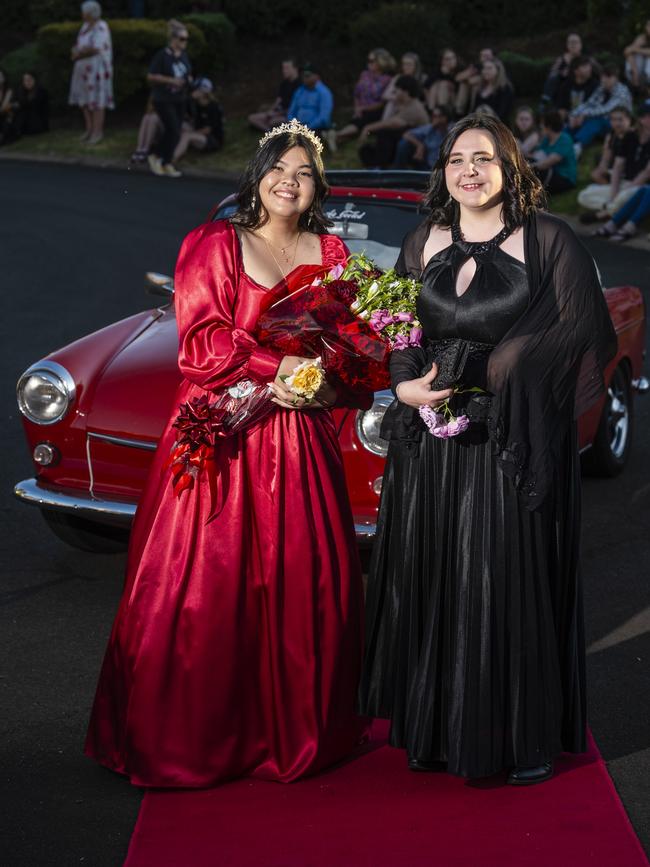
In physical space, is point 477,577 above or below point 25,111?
above

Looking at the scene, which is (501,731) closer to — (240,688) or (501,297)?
(240,688)

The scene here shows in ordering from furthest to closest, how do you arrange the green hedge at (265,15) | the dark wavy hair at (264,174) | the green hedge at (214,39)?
the green hedge at (265,15) < the green hedge at (214,39) < the dark wavy hair at (264,174)

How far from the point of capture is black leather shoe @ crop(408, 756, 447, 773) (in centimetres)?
432

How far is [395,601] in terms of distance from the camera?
4.32 metres

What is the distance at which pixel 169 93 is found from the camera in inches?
779

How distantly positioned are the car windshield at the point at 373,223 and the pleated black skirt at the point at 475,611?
258cm

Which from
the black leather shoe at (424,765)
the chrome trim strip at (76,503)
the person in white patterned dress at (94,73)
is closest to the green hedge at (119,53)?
the person in white patterned dress at (94,73)

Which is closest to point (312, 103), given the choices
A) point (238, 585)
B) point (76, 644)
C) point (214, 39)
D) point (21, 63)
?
→ point (214, 39)

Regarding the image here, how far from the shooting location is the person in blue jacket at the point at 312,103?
64.0ft

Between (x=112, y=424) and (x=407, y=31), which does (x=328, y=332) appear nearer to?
(x=112, y=424)

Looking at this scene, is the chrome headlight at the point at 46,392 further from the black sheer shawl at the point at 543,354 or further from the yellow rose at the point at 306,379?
the black sheer shawl at the point at 543,354

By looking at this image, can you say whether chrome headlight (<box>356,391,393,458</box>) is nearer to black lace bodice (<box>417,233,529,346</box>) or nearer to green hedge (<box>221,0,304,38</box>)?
black lace bodice (<box>417,233,529,346</box>)

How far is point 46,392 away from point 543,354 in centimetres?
279

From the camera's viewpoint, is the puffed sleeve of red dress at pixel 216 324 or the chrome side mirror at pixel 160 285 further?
the chrome side mirror at pixel 160 285
